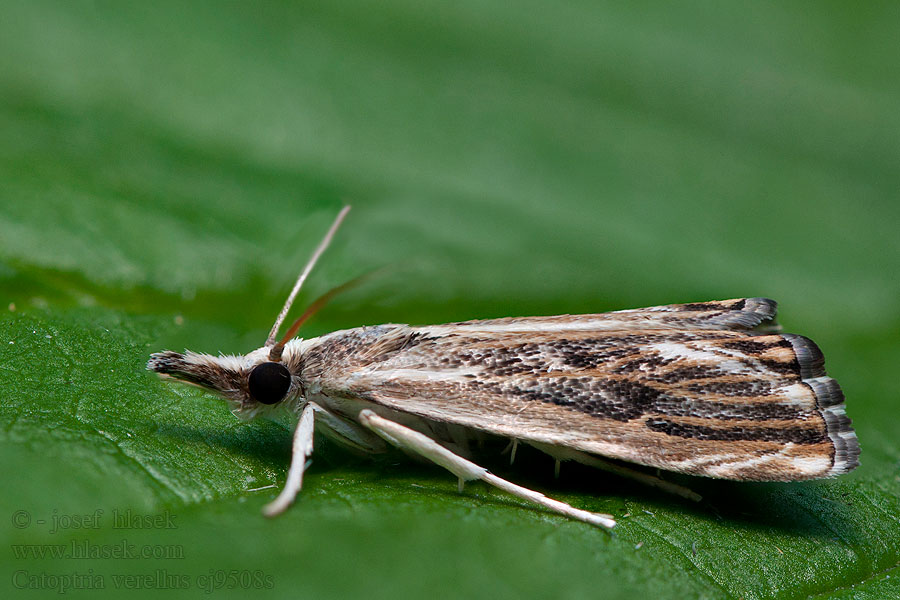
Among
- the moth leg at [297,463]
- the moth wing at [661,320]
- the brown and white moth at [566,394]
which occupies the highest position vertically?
the moth wing at [661,320]

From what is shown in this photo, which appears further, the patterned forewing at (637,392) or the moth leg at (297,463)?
the patterned forewing at (637,392)

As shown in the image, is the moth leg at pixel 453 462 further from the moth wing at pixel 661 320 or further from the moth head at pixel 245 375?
the moth wing at pixel 661 320

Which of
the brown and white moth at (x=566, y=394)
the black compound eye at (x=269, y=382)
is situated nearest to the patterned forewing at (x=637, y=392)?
the brown and white moth at (x=566, y=394)

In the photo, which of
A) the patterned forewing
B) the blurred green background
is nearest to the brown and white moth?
the patterned forewing

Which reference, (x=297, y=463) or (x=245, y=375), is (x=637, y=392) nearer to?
(x=297, y=463)

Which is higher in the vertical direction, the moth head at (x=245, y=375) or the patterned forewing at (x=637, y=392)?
the patterned forewing at (x=637, y=392)

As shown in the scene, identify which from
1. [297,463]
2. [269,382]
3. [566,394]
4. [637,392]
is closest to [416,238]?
[269,382]

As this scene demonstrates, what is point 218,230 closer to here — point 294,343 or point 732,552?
point 294,343
